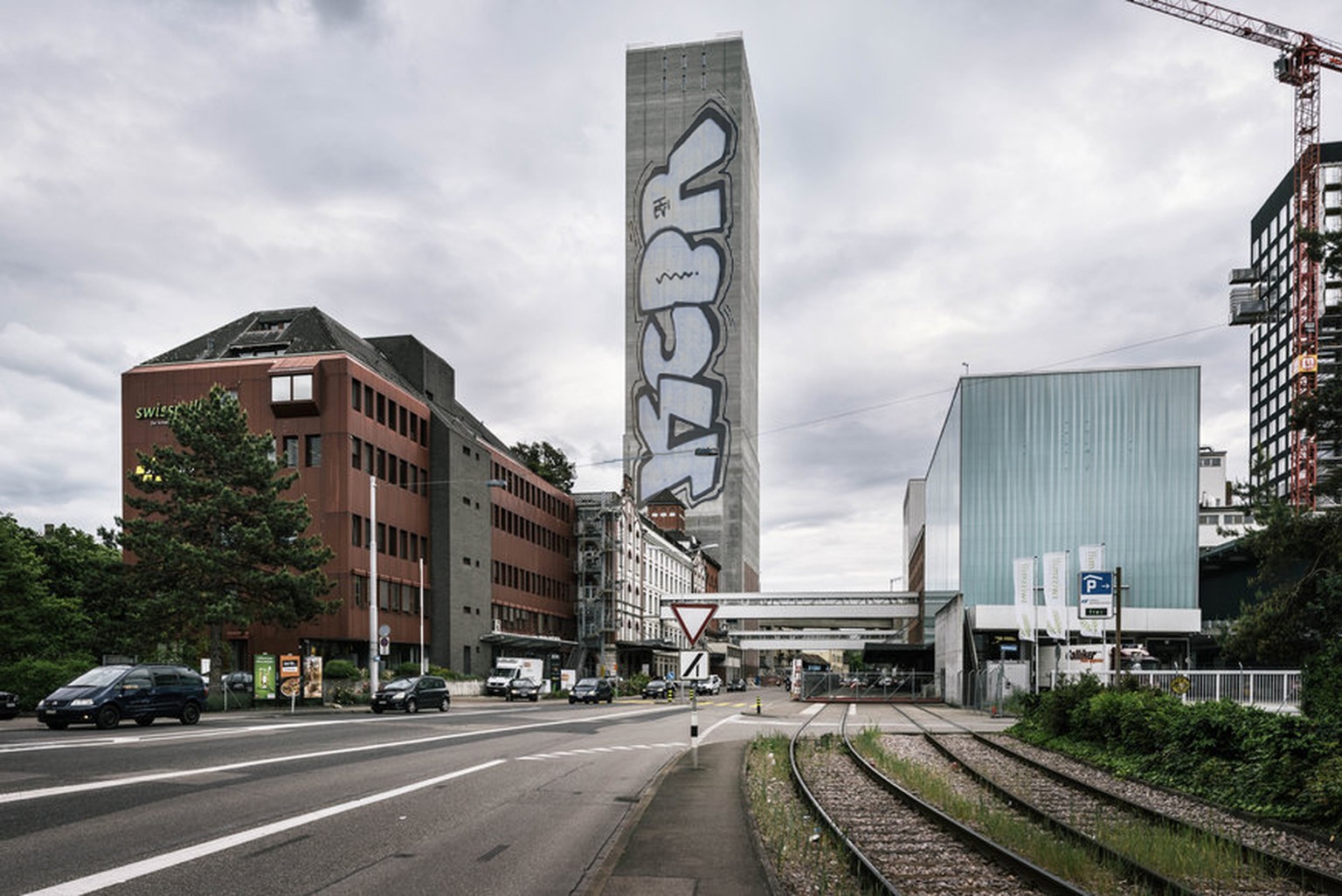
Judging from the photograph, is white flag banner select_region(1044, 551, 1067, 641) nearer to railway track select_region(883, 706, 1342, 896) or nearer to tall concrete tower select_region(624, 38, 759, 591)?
railway track select_region(883, 706, 1342, 896)

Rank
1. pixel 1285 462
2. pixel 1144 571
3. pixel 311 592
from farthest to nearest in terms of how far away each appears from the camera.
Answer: pixel 1285 462
pixel 1144 571
pixel 311 592

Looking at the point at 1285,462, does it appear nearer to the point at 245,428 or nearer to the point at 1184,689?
the point at 1184,689

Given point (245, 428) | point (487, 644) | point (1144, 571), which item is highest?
point (245, 428)

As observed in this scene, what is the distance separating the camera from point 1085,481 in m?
72.5

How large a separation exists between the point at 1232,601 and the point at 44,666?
278 feet

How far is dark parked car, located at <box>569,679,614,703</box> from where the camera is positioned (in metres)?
59.4

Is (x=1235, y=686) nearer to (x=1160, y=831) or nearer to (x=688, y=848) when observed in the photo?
(x=1160, y=831)

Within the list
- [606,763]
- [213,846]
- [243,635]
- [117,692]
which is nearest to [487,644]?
[243,635]

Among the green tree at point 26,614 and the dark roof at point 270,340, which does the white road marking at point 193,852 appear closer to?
the green tree at point 26,614

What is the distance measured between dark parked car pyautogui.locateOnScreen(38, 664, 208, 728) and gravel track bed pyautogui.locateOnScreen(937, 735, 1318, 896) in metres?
20.0

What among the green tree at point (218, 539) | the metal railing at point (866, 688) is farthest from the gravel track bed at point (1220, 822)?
the metal railing at point (866, 688)

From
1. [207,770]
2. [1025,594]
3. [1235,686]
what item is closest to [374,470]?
[1025,594]

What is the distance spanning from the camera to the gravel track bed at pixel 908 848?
9.70 metres

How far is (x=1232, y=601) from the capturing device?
9056 centimetres
